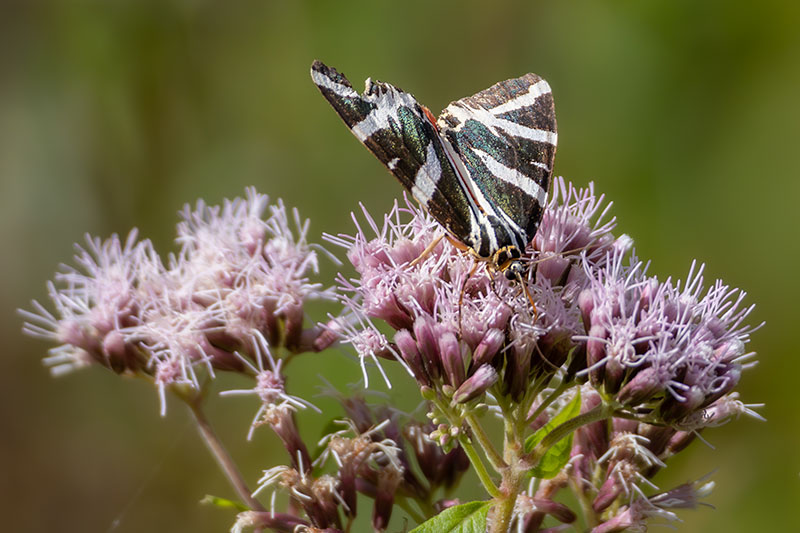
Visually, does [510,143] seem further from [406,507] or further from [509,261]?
[406,507]

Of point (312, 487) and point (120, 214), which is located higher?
point (120, 214)

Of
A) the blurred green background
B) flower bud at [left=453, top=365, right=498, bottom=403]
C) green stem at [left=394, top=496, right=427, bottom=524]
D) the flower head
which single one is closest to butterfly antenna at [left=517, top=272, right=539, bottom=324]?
flower bud at [left=453, top=365, right=498, bottom=403]

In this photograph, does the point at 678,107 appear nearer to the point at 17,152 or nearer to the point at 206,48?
the point at 206,48

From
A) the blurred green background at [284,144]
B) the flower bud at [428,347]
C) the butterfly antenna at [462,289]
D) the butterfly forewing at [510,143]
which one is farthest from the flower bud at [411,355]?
the blurred green background at [284,144]

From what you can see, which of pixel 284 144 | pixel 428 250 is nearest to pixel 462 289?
pixel 428 250

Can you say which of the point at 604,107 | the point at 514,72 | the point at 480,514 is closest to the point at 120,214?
the point at 514,72

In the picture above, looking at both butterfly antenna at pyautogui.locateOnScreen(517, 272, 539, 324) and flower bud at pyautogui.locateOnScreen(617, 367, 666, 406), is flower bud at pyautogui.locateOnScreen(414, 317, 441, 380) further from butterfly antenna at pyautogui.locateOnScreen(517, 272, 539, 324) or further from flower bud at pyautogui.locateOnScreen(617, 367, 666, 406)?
flower bud at pyautogui.locateOnScreen(617, 367, 666, 406)
